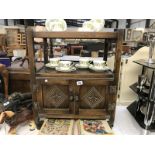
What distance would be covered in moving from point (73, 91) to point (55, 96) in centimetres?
17

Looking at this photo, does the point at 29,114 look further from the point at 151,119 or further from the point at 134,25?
the point at 134,25

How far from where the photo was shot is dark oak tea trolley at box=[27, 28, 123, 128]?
3.88 feet

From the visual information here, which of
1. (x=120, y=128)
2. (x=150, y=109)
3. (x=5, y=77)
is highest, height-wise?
(x=5, y=77)

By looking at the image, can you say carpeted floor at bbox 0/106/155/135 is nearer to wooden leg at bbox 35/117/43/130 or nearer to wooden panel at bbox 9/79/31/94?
wooden leg at bbox 35/117/43/130

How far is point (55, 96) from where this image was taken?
1.32 meters

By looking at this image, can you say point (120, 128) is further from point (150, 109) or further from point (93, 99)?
point (93, 99)

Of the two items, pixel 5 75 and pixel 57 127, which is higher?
pixel 5 75

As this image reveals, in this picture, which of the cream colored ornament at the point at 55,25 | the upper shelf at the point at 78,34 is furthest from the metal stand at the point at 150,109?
the cream colored ornament at the point at 55,25

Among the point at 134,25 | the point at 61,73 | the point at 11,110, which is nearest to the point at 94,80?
the point at 61,73

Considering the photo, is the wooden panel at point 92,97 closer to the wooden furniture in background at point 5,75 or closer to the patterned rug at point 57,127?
the patterned rug at point 57,127

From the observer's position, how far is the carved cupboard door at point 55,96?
1246 millimetres

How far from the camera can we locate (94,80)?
1228mm

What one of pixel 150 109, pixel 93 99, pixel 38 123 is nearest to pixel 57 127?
pixel 38 123

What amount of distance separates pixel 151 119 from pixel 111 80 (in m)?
0.59
